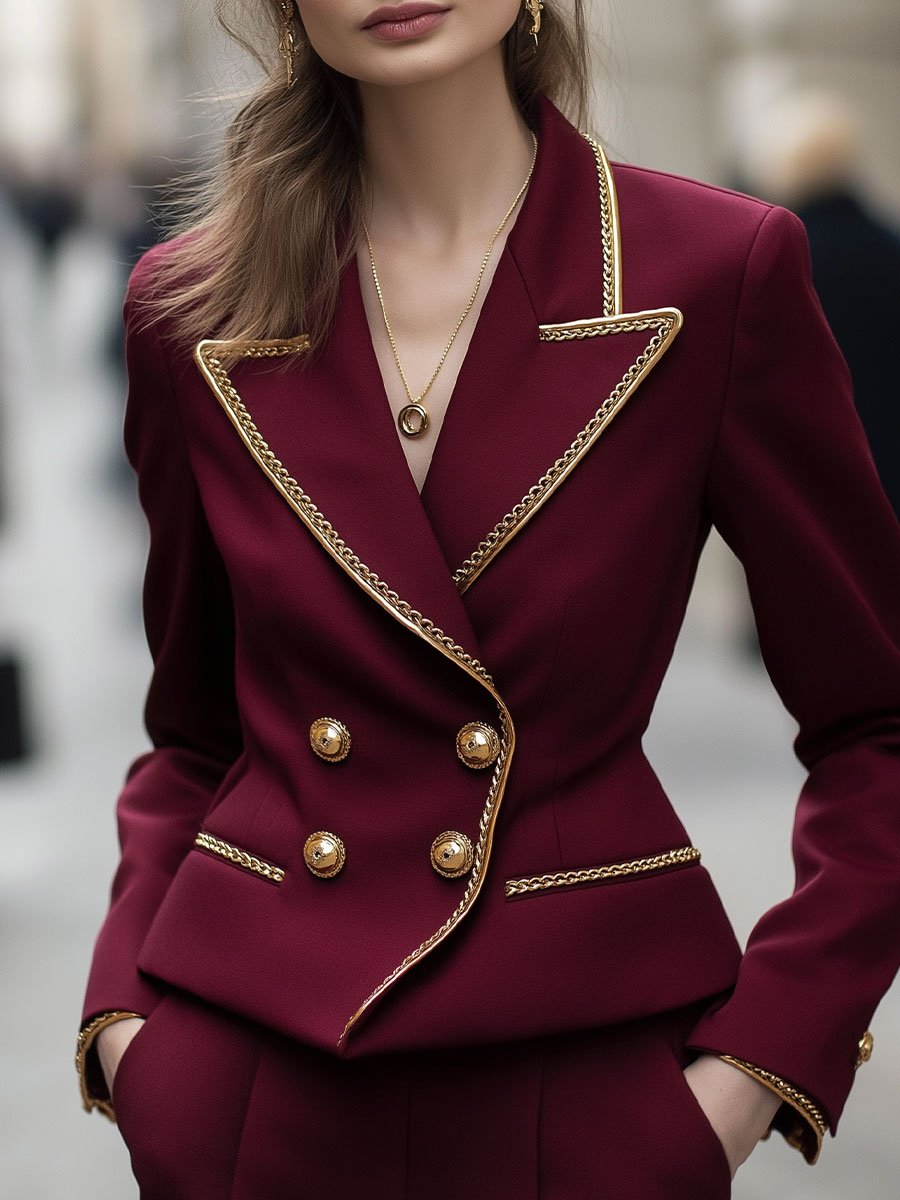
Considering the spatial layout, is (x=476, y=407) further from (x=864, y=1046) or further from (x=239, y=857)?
(x=864, y=1046)

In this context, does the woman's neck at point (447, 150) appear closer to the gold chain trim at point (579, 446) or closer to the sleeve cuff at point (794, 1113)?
the gold chain trim at point (579, 446)

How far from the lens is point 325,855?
1.54 meters

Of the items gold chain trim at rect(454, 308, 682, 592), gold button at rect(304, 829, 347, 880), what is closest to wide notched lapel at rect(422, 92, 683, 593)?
gold chain trim at rect(454, 308, 682, 592)

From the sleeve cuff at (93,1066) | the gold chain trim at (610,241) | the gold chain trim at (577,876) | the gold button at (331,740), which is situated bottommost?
the sleeve cuff at (93,1066)

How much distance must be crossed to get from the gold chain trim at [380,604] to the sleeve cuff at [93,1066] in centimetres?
32

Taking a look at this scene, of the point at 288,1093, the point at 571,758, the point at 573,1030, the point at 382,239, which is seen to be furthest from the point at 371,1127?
the point at 382,239

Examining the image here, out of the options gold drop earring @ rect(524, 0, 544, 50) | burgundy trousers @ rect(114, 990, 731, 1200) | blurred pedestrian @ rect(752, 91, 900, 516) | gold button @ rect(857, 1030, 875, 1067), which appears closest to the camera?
burgundy trousers @ rect(114, 990, 731, 1200)

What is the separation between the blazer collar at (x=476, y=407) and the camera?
154cm

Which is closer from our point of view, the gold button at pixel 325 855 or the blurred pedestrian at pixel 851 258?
the gold button at pixel 325 855

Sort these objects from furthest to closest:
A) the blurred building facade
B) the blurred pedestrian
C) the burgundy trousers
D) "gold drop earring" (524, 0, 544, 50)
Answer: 1. the blurred building facade
2. the blurred pedestrian
3. "gold drop earring" (524, 0, 544, 50)
4. the burgundy trousers

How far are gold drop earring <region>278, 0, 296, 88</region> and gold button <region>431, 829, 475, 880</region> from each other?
764 millimetres

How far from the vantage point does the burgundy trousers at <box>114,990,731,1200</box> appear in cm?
149

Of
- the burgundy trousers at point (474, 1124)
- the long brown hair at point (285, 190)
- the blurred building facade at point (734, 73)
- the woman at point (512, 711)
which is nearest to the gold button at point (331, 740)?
the woman at point (512, 711)

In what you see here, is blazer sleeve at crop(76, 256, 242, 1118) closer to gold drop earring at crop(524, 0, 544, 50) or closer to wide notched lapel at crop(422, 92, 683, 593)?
wide notched lapel at crop(422, 92, 683, 593)
